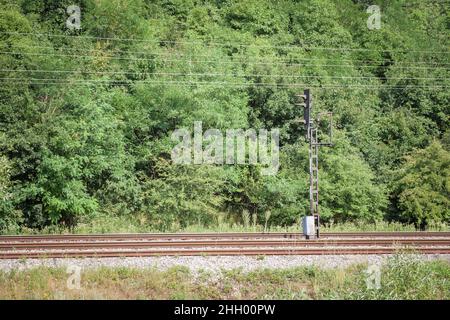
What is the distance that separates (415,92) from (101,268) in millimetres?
29652

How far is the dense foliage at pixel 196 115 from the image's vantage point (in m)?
25.5

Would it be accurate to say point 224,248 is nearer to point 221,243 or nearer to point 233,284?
point 221,243

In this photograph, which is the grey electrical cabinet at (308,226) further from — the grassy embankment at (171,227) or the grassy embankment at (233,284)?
the grassy embankment at (233,284)

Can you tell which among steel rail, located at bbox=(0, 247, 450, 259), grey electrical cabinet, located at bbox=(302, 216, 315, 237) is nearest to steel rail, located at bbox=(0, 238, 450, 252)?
grey electrical cabinet, located at bbox=(302, 216, 315, 237)

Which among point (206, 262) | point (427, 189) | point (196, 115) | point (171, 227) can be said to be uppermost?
point (196, 115)

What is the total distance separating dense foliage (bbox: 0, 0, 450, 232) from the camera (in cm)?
2550

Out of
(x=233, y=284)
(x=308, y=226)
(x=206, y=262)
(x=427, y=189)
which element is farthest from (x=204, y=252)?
(x=427, y=189)

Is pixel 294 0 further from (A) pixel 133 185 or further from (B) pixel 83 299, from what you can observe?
(B) pixel 83 299

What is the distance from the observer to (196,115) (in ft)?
92.3

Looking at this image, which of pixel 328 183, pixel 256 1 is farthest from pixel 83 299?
pixel 256 1

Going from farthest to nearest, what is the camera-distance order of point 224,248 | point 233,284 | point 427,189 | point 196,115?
point 196,115 → point 427,189 → point 224,248 → point 233,284

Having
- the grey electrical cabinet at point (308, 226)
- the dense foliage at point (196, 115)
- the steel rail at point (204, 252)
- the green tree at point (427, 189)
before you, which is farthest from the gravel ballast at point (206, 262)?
the green tree at point (427, 189)

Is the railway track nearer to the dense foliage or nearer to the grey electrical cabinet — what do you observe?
the grey electrical cabinet

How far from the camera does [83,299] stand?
11.1 meters
